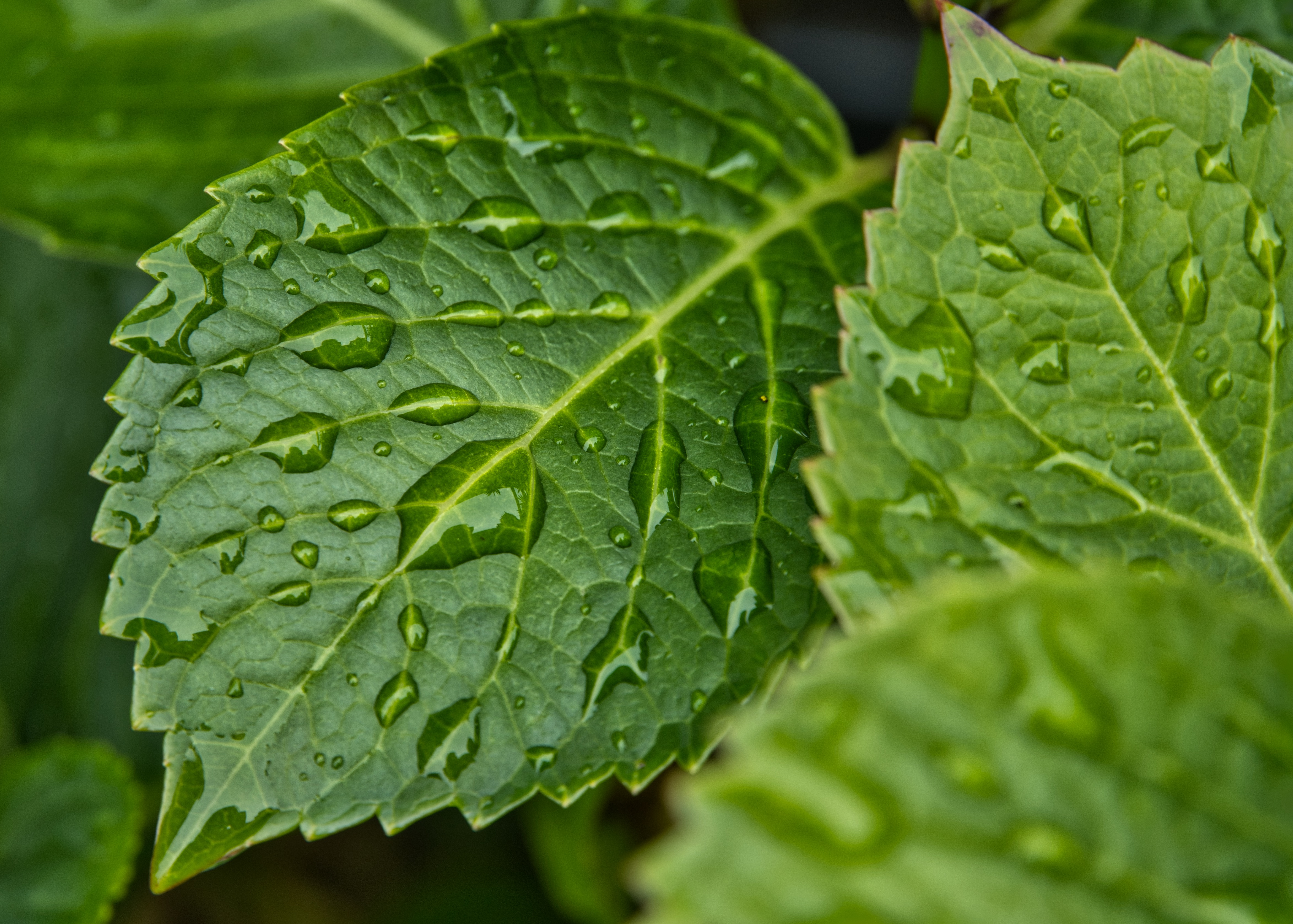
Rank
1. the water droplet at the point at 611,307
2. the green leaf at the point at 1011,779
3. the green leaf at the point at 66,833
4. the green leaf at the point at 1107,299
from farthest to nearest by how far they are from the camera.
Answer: the green leaf at the point at 66,833 < the water droplet at the point at 611,307 < the green leaf at the point at 1107,299 < the green leaf at the point at 1011,779

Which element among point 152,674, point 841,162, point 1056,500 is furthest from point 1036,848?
point 841,162

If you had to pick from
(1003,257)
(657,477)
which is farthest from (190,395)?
(1003,257)

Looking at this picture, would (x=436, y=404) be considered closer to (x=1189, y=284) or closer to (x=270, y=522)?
(x=270, y=522)

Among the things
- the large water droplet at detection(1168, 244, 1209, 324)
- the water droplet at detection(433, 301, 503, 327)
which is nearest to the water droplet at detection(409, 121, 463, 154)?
the water droplet at detection(433, 301, 503, 327)

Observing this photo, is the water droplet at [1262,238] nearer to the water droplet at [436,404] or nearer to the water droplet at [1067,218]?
the water droplet at [1067,218]

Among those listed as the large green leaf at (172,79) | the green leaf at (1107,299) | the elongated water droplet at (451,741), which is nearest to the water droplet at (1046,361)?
the green leaf at (1107,299)
